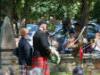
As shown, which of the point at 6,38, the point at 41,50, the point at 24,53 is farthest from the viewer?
the point at 6,38

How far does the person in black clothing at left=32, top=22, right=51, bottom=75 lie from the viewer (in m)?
11.6

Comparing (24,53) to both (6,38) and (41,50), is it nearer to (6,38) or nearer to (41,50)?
(41,50)

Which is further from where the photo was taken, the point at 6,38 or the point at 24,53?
the point at 6,38

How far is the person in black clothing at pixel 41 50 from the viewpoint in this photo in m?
11.6

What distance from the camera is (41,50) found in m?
11.7

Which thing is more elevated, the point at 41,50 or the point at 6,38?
the point at 6,38

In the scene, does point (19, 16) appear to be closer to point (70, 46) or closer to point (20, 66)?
point (70, 46)

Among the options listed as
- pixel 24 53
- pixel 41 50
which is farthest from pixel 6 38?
pixel 41 50

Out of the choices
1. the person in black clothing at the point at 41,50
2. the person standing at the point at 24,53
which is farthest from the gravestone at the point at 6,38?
the person in black clothing at the point at 41,50

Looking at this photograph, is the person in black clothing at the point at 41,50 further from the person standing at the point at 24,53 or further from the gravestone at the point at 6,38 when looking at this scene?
the gravestone at the point at 6,38

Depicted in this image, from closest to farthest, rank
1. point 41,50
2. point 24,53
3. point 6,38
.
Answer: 1. point 41,50
2. point 24,53
3. point 6,38

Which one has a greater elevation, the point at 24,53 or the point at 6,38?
the point at 6,38

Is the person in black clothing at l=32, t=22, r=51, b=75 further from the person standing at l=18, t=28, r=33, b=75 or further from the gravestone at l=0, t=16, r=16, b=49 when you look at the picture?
the gravestone at l=0, t=16, r=16, b=49

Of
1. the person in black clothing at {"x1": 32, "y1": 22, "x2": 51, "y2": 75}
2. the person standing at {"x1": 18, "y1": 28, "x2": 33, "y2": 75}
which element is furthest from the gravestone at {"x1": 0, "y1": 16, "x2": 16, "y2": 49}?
the person in black clothing at {"x1": 32, "y1": 22, "x2": 51, "y2": 75}
